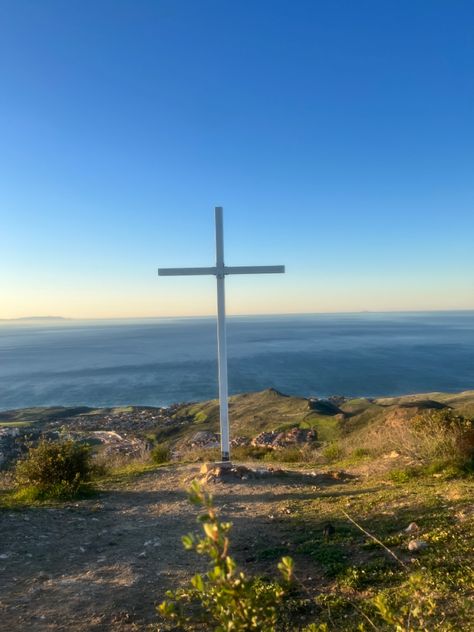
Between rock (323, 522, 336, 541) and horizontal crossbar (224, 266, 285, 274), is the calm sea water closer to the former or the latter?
horizontal crossbar (224, 266, 285, 274)

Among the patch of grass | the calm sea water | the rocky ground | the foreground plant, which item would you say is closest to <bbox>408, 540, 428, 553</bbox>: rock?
the rocky ground

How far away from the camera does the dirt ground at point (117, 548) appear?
383cm

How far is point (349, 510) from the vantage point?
613cm

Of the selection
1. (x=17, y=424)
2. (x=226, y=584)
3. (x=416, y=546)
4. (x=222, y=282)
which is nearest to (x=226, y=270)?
(x=222, y=282)

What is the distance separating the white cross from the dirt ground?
146cm

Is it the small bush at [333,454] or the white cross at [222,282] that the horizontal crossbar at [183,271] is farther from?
the small bush at [333,454]

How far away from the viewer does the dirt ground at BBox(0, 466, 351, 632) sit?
3.83 meters

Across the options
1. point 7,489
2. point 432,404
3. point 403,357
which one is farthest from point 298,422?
point 403,357

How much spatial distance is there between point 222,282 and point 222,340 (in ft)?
4.00

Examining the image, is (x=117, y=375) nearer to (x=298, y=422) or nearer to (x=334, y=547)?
(x=298, y=422)

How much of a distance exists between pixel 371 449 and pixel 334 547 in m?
6.75

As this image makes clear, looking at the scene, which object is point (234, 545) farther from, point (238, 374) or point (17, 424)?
point (238, 374)

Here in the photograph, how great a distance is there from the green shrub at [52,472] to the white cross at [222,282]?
2753mm

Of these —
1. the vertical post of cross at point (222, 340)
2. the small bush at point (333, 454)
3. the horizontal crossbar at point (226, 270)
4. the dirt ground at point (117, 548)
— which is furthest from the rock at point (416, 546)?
the small bush at point (333, 454)
